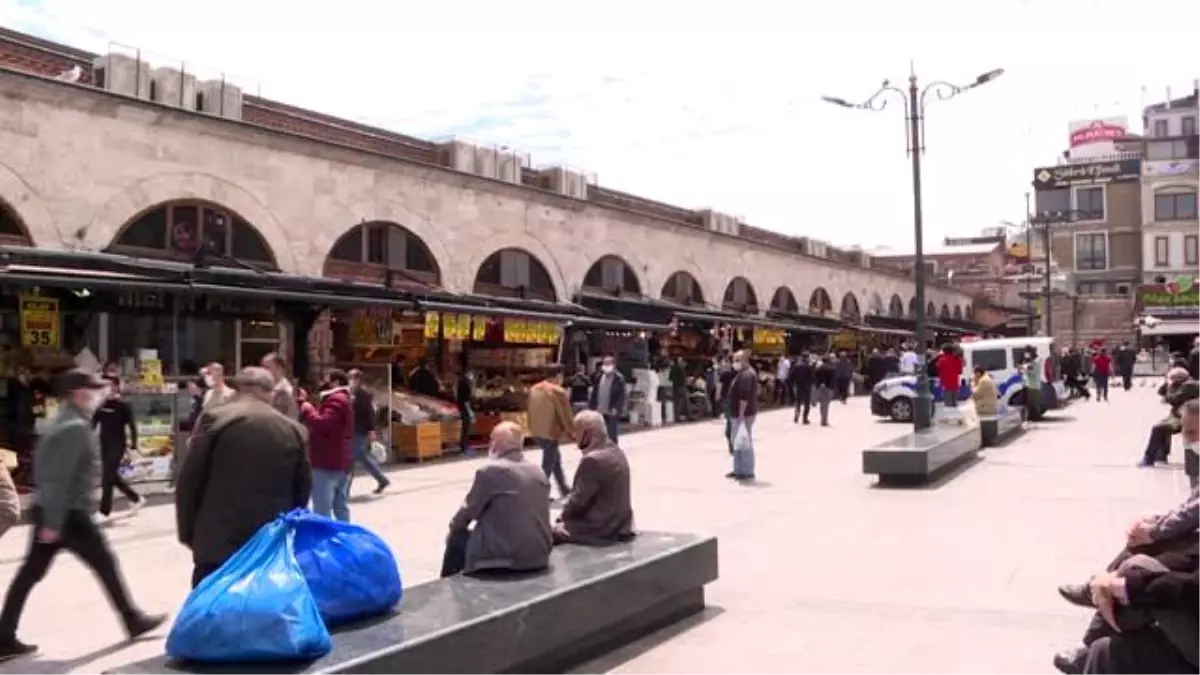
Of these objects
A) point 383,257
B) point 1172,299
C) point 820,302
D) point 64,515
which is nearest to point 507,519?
point 64,515

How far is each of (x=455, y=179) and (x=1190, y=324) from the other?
53.0 meters

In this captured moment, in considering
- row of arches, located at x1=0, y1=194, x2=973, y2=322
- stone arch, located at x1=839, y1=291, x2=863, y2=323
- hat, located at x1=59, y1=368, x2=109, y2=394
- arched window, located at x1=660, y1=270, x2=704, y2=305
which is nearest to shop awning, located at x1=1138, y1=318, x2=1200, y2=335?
stone arch, located at x1=839, y1=291, x2=863, y2=323

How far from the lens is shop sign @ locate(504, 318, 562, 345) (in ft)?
64.7

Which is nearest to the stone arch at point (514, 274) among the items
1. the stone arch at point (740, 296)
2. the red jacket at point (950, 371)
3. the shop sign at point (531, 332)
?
the shop sign at point (531, 332)

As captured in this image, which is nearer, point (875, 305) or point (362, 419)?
point (362, 419)

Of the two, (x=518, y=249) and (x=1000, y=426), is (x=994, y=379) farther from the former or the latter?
(x=518, y=249)

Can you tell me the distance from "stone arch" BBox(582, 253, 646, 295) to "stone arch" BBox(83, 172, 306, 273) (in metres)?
9.48

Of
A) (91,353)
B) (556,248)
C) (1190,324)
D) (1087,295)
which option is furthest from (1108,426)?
(1087,295)

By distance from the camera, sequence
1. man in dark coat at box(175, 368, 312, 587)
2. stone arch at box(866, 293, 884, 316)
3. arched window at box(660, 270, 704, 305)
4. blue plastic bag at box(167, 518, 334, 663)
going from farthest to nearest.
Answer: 1. stone arch at box(866, 293, 884, 316)
2. arched window at box(660, 270, 704, 305)
3. man in dark coat at box(175, 368, 312, 587)
4. blue plastic bag at box(167, 518, 334, 663)

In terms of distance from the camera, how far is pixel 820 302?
41.2m

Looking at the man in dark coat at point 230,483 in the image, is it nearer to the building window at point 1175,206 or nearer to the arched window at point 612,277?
the arched window at point 612,277

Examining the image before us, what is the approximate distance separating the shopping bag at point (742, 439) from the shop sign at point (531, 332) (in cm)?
636

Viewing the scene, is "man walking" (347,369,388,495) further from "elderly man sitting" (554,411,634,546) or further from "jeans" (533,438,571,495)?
"elderly man sitting" (554,411,634,546)

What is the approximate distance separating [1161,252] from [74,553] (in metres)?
78.6
